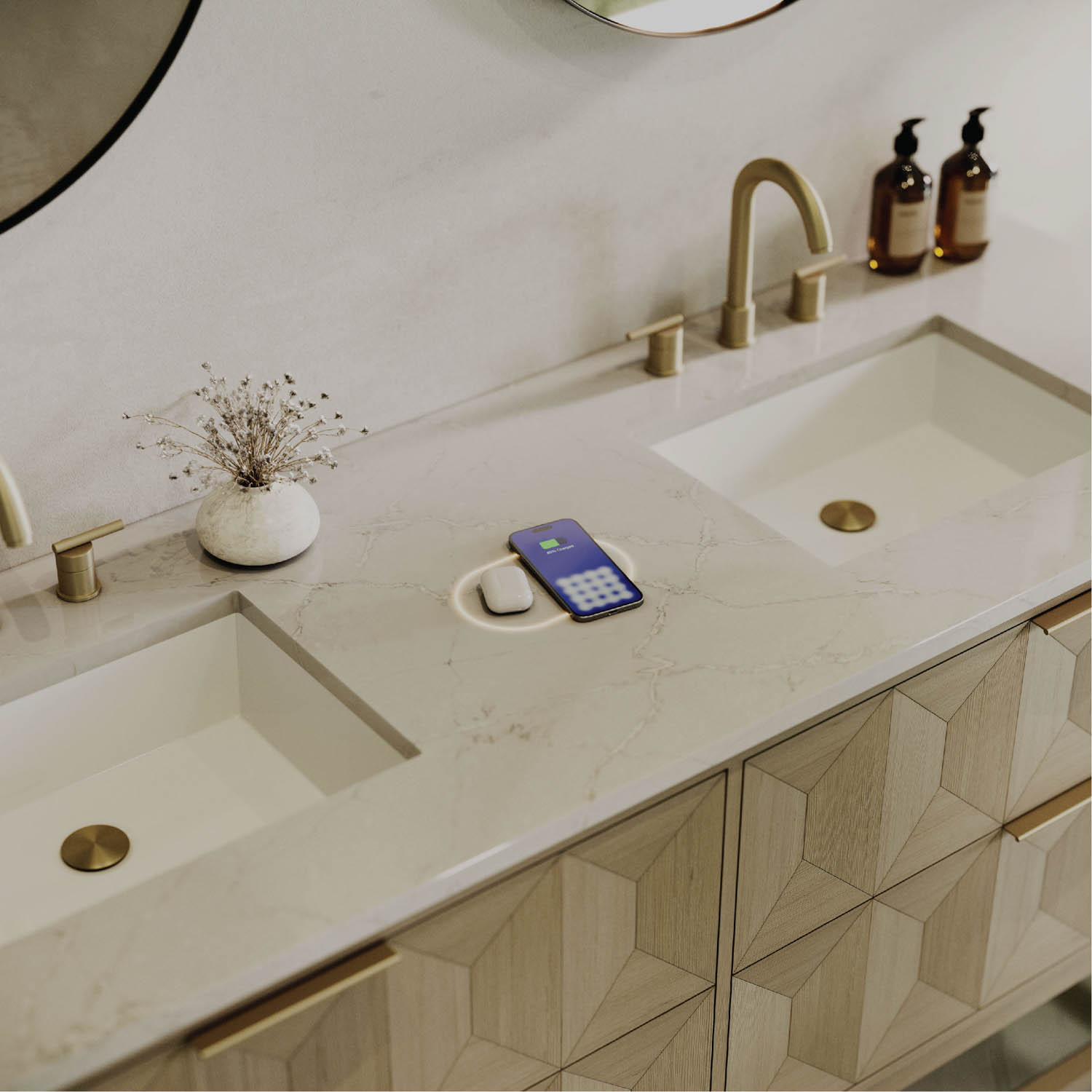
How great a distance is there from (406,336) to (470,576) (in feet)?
1.13

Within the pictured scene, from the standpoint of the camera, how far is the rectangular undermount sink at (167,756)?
1.44m

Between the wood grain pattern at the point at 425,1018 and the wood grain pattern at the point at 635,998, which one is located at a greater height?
the wood grain pattern at the point at 425,1018

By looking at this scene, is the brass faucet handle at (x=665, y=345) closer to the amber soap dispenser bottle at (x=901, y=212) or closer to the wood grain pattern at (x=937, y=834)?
the amber soap dispenser bottle at (x=901, y=212)

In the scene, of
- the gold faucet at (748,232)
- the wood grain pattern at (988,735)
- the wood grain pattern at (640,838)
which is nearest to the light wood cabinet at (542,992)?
the wood grain pattern at (640,838)

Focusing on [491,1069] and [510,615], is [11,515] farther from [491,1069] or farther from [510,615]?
[491,1069]

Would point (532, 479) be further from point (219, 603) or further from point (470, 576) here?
point (219, 603)

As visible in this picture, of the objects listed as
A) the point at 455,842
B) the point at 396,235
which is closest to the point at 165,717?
the point at 455,842

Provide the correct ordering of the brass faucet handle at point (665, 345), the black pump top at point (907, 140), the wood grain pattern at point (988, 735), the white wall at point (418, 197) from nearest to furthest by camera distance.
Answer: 1. the white wall at point (418, 197)
2. the wood grain pattern at point (988, 735)
3. the brass faucet handle at point (665, 345)
4. the black pump top at point (907, 140)

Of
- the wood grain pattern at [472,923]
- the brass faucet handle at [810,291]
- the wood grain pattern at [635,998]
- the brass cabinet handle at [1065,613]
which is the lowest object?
the wood grain pattern at [635,998]

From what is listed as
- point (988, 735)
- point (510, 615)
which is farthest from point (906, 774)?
point (510, 615)

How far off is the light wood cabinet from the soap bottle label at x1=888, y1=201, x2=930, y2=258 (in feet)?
3.09

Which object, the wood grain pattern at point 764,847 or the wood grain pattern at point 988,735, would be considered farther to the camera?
the wood grain pattern at point 988,735

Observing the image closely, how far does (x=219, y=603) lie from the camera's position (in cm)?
156

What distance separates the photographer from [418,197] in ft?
5.52
